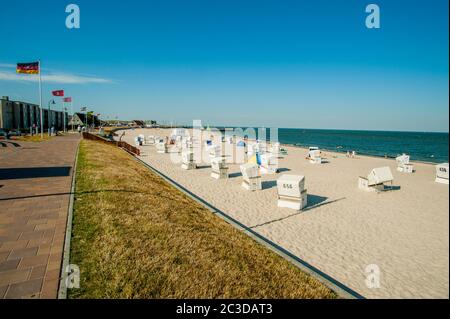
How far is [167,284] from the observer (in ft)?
13.8

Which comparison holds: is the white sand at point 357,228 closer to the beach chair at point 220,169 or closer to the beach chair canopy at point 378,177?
the beach chair canopy at point 378,177

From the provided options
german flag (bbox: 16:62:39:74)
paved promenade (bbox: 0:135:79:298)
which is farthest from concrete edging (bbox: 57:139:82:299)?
german flag (bbox: 16:62:39:74)

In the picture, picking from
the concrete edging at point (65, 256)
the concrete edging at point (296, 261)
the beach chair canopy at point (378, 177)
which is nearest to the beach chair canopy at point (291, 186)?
the concrete edging at point (296, 261)

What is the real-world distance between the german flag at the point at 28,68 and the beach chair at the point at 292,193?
2944 cm

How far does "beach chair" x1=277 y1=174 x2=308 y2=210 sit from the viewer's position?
10.7m

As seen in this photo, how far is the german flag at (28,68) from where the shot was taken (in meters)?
25.8

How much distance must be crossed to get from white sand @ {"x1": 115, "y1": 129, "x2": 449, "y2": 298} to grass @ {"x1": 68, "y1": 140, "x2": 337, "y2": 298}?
5.36 feet

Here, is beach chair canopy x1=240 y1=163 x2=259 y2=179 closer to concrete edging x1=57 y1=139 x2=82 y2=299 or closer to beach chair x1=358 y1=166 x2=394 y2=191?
beach chair x1=358 y1=166 x2=394 y2=191

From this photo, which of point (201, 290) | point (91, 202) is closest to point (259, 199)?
point (91, 202)
